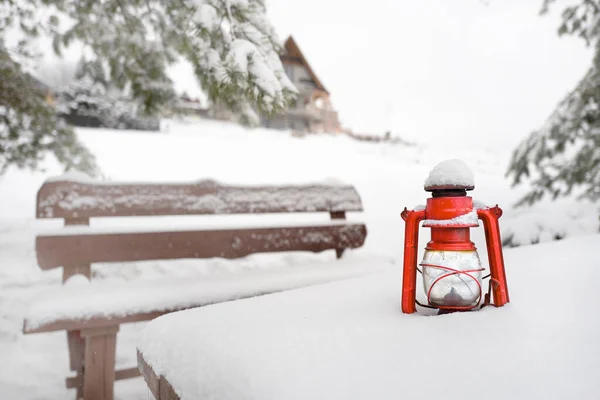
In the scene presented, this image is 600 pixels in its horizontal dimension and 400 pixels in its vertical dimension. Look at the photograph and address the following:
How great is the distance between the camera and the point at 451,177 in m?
0.93

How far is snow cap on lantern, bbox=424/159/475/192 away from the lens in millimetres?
927

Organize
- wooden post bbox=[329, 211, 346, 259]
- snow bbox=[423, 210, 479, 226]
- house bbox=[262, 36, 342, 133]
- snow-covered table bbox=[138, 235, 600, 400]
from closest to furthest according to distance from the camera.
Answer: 1. snow-covered table bbox=[138, 235, 600, 400]
2. snow bbox=[423, 210, 479, 226]
3. wooden post bbox=[329, 211, 346, 259]
4. house bbox=[262, 36, 342, 133]

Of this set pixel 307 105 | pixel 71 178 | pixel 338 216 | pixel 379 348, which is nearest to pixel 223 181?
pixel 338 216

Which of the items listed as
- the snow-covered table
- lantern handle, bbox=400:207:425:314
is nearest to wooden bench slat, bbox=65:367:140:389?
the snow-covered table

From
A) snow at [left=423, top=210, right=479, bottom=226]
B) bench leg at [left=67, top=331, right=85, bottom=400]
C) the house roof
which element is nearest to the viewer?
snow at [left=423, top=210, right=479, bottom=226]

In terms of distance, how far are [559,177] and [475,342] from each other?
424 centimetres

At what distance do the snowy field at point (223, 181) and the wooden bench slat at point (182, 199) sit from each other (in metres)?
0.27

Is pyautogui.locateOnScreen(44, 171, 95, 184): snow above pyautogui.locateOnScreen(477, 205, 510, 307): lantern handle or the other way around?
above

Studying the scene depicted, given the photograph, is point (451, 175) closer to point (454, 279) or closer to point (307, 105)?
point (454, 279)

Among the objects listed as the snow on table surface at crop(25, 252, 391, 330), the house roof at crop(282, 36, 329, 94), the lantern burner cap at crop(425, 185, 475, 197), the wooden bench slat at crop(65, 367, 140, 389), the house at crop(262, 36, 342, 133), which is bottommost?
the wooden bench slat at crop(65, 367, 140, 389)

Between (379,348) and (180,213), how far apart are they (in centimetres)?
213

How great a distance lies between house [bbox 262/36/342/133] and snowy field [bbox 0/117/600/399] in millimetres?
2020

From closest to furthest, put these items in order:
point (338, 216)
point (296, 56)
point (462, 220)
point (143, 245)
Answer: point (462, 220), point (143, 245), point (338, 216), point (296, 56)

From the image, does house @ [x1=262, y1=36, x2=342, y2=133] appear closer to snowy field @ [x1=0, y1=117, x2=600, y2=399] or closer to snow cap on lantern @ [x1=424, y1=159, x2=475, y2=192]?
snowy field @ [x1=0, y1=117, x2=600, y2=399]
